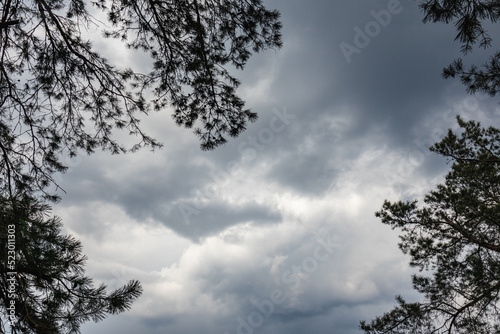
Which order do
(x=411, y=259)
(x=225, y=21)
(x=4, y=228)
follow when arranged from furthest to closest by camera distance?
(x=411, y=259)
(x=225, y=21)
(x=4, y=228)

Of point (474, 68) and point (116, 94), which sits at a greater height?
point (116, 94)

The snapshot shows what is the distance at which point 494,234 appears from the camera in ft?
24.8

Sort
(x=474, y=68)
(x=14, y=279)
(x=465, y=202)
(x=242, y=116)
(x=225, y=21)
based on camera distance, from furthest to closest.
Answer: (x=465, y=202) → (x=474, y=68) → (x=242, y=116) → (x=225, y=21) → (x=14, y=279)

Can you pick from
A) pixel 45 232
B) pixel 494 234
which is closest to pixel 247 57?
pixel 45 232

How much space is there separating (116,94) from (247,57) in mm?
2466

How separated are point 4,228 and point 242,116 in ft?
11.9

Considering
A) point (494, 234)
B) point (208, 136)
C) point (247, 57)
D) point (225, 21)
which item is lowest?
point (494, 234)

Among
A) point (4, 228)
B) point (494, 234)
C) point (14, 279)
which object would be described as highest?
point (494, 234)

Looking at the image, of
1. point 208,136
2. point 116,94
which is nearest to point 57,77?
point 116,94

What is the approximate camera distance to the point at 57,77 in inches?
208

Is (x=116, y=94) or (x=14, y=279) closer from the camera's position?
(x=14, y=279)

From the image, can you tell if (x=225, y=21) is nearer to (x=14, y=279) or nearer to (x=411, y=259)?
(x=14, y=279)

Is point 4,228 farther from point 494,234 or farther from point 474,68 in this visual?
point 494,234

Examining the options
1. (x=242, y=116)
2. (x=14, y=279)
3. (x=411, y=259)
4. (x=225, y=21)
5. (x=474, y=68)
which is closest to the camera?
(x=14, y=279)
